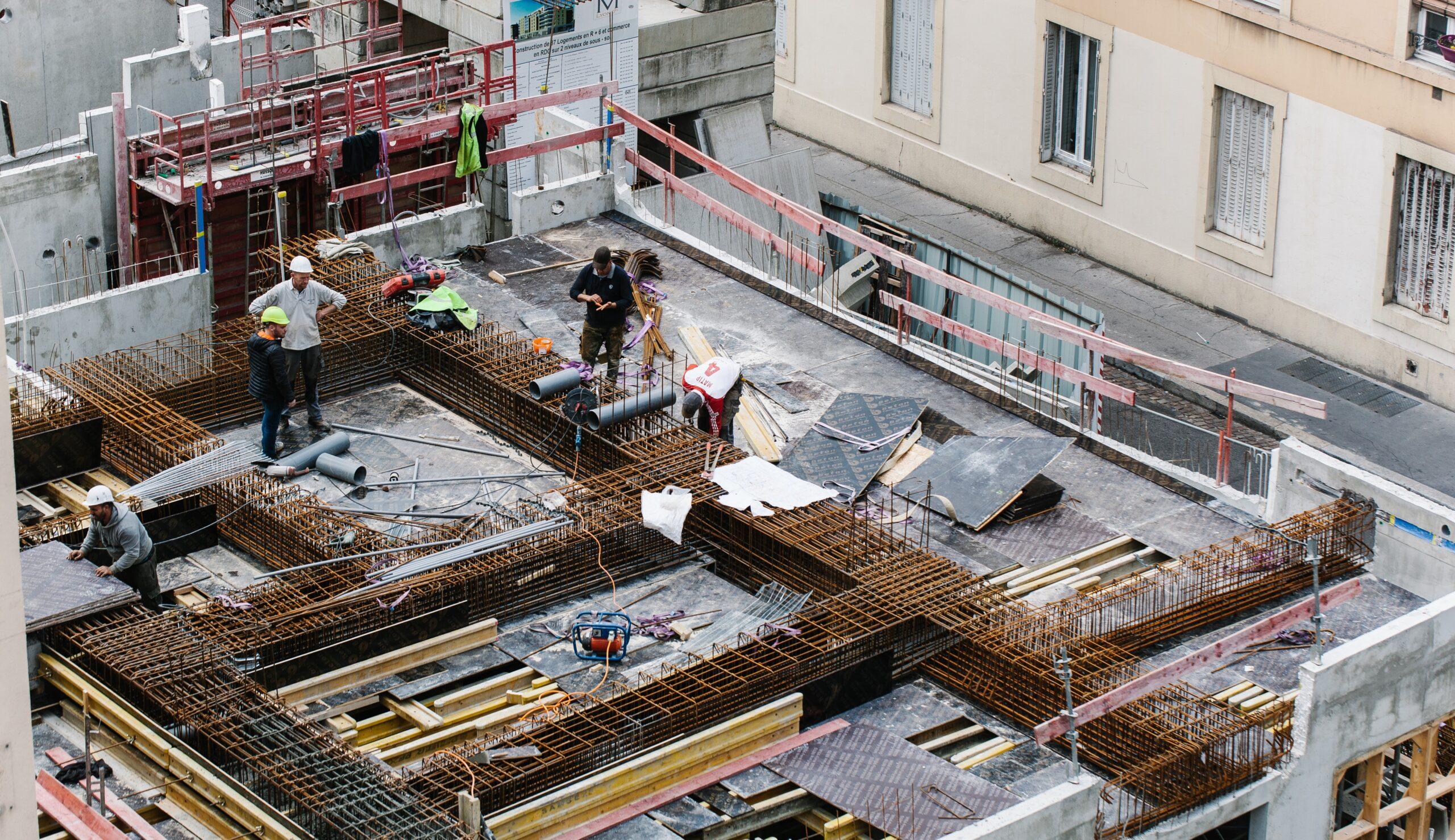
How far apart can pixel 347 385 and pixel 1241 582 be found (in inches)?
467

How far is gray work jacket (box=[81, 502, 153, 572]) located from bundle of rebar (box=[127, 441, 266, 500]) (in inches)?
89.3

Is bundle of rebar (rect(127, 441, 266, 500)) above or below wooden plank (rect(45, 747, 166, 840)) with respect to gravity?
above

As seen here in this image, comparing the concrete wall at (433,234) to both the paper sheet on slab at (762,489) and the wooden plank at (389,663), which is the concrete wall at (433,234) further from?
the wooden plank at (389,663)

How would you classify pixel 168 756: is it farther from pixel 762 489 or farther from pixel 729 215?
pixel 729 215

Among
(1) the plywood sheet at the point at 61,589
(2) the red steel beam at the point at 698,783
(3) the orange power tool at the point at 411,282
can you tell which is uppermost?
(3) the orange power tool at the point at 411,282

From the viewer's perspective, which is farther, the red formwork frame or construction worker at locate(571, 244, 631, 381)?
the red formwork frame

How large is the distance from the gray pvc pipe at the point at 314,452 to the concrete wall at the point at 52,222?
921 cm

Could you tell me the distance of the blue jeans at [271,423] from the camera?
29.5 meters

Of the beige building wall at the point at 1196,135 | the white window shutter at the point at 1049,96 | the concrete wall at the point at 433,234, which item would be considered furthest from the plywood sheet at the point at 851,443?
the white window shutter at the point at 1049,96

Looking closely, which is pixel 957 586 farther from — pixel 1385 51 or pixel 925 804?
pixel 1385 51

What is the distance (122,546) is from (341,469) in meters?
4.13

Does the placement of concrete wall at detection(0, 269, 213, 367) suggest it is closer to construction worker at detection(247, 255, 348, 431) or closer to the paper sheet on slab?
construction worker at detection(247, 255, 348, 431)

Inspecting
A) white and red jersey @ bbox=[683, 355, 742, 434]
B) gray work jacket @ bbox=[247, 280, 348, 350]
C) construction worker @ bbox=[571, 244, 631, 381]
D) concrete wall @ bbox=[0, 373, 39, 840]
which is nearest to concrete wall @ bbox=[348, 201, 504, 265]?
construction worker @ bbox=[571, 244, 631, 381]

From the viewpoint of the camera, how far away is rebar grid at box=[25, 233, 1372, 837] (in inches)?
939
